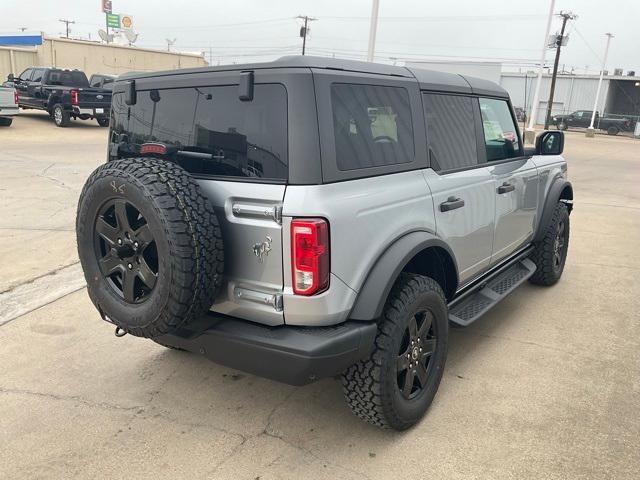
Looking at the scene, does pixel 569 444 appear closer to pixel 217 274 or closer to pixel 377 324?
pixel 377 324

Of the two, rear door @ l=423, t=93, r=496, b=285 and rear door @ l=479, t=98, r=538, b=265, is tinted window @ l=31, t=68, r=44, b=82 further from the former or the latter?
rear door @ l=423, t=93, r=496, b=285

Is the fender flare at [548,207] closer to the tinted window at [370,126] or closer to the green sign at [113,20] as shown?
the tinted window at [370,126]

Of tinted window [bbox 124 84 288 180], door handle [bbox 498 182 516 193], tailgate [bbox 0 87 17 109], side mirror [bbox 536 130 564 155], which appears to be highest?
tinted window [bbox 124 84 288 180]

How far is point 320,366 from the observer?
2.33 metres

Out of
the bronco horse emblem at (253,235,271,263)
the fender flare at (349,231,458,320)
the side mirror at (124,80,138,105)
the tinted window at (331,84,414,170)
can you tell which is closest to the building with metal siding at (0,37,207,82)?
the side mirror at (124,80,138,105)

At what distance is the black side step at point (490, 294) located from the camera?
3462 mm

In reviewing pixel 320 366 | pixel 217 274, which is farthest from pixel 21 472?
pixel 320 366

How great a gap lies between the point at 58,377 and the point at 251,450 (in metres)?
1.49

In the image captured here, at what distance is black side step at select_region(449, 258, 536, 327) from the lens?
3.46m

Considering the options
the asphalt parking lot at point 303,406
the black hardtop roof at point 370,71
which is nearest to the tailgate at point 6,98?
the asphalt parking lot at point 303,406

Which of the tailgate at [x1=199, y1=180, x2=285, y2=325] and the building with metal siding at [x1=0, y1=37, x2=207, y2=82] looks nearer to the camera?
the tailgate at [x1=199, y1=180, x2=285, y2=325]

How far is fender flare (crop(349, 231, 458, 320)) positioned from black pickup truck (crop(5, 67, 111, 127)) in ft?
57.4

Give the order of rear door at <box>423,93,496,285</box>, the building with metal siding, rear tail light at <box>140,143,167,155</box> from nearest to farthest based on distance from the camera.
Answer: rear tail light at <box>140,143,167,155</box>, rear door at <box>423,93,496,285</box>, the building with metal siding

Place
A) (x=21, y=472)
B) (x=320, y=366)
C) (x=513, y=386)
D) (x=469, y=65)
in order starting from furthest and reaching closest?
1. (x=469, y=65)
2. (x=513, y=386)
3. (x=21, y=472)
4. (x=320, y=366)
